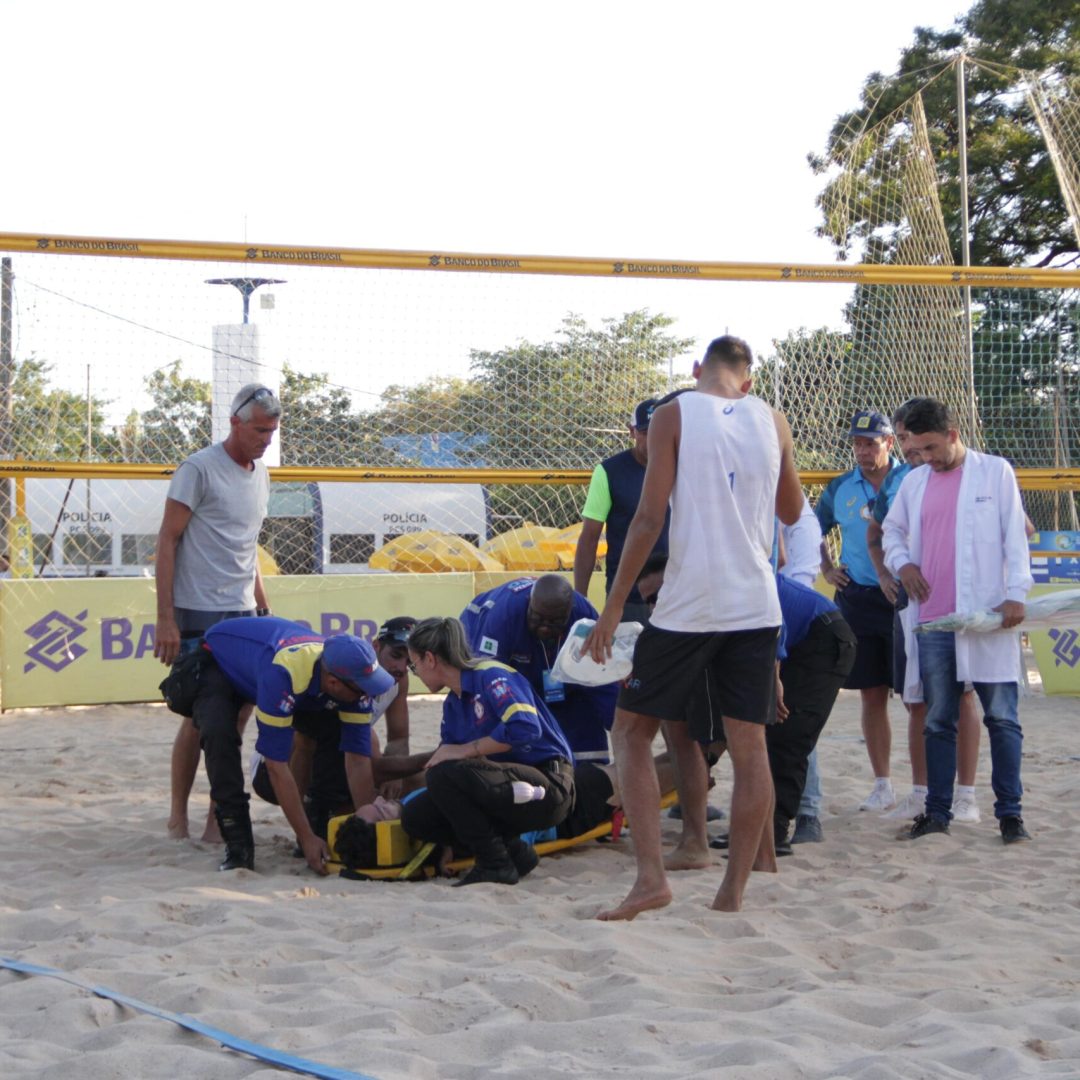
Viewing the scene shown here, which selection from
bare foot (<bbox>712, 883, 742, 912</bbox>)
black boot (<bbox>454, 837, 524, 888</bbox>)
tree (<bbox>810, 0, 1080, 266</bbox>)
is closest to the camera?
bare foot (<bbox>712, 883, 742, 912</bbox>)

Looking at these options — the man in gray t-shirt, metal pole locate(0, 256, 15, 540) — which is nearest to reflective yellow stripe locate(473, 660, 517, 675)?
the man in gray t-shirt

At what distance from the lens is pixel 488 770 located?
4.35 metres

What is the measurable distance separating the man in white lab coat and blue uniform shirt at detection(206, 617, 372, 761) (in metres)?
2.15

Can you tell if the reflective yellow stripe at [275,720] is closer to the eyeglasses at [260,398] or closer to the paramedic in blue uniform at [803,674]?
the eyeglasses at [260,398]

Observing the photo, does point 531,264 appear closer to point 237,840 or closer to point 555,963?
point 237,840

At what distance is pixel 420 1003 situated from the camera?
2.96 metres

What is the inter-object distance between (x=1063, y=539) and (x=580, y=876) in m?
15.1

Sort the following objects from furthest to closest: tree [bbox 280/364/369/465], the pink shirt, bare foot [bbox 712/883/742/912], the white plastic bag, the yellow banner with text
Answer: the yellow banner with text < tree [bbox 280/364/369/465] < the pink shirt < the white plastic bag < bare foot [bbox 712/883/742/912]

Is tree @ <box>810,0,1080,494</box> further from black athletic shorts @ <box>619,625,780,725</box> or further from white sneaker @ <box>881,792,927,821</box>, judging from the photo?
black athletic shorts @ <box>619,625,780,725</box>

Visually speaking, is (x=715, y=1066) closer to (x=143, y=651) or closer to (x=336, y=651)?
(x=336, y=651)

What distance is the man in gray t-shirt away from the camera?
510 centimetres

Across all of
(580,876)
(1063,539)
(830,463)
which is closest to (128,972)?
(580,876)

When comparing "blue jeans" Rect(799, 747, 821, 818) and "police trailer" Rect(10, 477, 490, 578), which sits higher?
"police trailer" Rect(10, 477, 490, 578)

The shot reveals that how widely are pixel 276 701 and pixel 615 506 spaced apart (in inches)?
64.0
